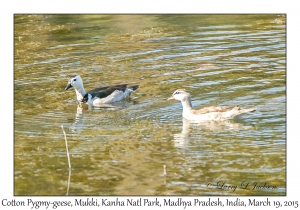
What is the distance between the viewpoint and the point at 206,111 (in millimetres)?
17031

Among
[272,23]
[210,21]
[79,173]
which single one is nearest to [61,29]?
[210,21]

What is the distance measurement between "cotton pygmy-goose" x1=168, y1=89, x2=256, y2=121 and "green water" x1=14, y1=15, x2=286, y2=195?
0.26 meters

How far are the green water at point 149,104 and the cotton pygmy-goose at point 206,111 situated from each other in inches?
10.1

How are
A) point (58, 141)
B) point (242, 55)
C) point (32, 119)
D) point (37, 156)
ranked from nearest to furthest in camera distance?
1. point (37, 156)
2. point (58, 141)
3. point (32, 119)
4. point (242, 55)

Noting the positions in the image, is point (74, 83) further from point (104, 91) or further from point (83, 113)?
point (83, 113)

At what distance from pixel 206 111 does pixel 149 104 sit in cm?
210

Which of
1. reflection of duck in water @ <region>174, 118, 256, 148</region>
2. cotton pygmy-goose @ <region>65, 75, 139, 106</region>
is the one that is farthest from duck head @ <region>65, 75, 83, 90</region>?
reflection of duck in water @ <region>174, 118, 256, 148</region>

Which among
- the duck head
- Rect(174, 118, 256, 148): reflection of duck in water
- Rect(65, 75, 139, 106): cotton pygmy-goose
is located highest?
the duck head

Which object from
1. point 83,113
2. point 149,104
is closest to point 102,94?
point 83,113

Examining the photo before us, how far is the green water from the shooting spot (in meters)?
12.9

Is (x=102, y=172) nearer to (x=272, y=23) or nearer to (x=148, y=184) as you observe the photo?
(x=148, y=184)

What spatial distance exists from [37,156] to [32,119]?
3203mm

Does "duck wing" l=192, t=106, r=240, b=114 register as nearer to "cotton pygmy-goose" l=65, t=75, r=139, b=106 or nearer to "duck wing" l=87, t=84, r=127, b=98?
"cotton pygmy-goose" l=65, t=75, r=139, b=106

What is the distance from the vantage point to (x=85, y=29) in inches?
1131
